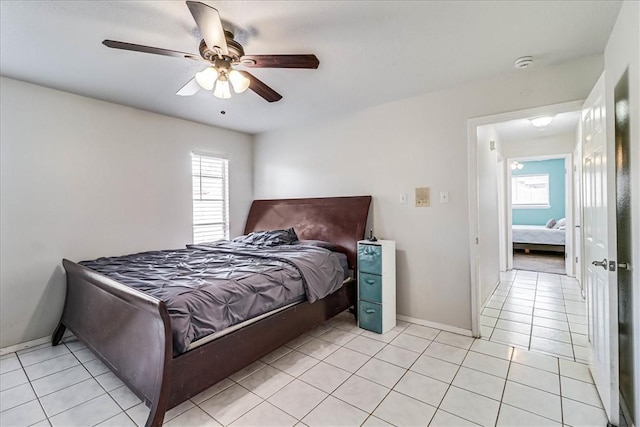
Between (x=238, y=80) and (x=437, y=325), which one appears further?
(x=437, y=325)

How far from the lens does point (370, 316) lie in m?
3.13

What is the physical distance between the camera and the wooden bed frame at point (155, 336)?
1650mm

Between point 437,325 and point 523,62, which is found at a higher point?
point 523,62

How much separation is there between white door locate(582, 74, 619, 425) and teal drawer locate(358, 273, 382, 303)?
65.1 inches

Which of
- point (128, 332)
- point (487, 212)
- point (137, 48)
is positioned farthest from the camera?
point (487, 212)

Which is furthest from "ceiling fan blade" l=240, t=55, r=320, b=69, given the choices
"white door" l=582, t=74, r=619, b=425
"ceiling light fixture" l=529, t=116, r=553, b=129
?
"ceiling light fixture" l=529, t=116, r=553, b=129

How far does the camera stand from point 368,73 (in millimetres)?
2715

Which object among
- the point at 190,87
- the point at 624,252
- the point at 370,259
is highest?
the point at 190,87

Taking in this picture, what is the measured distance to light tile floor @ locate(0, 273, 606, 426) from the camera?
1844 mm

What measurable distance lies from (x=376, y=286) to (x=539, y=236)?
20.3 ft

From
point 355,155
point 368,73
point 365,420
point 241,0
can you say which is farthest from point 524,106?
point 365,420

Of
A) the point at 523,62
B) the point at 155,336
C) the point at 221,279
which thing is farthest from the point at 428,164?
the point at 155,336

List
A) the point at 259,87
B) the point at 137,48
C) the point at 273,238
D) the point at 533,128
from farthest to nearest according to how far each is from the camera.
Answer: the point at 533,128 < the point at 273,238 < the point at 259,87 < the point at 137,48

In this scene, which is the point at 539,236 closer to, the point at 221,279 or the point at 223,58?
the point at 221,279
